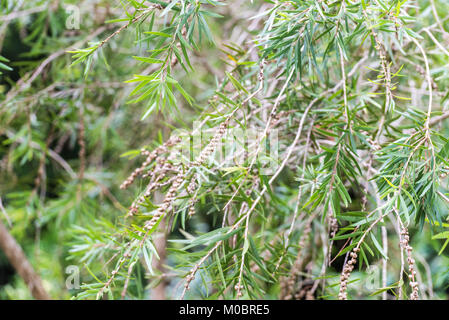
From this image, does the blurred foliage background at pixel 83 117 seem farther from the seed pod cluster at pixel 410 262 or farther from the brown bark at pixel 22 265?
the seed pod cluster at pixel 410 262

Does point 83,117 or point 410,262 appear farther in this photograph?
point 83,117

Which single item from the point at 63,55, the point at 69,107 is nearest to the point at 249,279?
the point at 69,107

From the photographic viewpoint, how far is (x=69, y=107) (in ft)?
3.05

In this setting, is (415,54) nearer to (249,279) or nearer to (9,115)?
(249,279)

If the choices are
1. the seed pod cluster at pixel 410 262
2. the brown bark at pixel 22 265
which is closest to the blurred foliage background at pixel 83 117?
the brown bark at pixel 22 265

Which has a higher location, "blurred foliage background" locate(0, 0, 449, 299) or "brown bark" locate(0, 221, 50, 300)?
"blurred foliage background" locate(0, 0, 449, 299)

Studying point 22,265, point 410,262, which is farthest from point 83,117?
point 410,262

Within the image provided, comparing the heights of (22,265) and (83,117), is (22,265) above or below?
below

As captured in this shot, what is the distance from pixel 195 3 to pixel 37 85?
26.2 inches

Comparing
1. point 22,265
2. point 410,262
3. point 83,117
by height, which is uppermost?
point 83,117

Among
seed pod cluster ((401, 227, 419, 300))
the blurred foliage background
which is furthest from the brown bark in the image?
seed pod cluster ((401, 227, 419, 300))

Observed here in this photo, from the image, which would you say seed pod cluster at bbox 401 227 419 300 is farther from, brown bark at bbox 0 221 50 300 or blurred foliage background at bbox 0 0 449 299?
brown bark at bbox 0 221 50 300

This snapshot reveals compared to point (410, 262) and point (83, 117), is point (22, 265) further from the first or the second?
point (410, 262)
